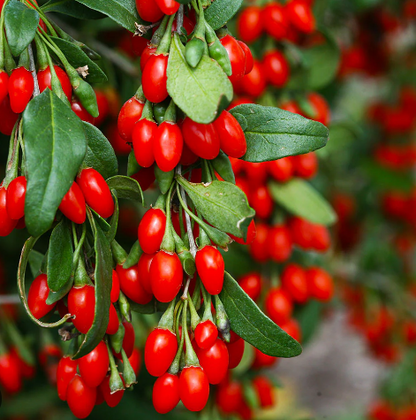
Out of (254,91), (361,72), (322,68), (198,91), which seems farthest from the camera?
(361,72)

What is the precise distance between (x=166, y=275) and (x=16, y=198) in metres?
0.21

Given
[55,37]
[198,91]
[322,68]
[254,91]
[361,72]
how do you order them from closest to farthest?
[198,91] → [55,37] → [254,91] → [322,68] → [361,72]

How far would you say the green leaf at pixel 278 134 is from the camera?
0.69 metres

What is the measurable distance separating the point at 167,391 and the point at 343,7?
1789mm

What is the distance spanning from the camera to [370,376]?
4.71 meters

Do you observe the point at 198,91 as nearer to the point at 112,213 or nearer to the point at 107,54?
the point at 112,213

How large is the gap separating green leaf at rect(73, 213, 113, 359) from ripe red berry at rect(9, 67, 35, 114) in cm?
19

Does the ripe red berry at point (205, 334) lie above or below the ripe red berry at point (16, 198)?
below

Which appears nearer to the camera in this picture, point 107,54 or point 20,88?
point 20,88

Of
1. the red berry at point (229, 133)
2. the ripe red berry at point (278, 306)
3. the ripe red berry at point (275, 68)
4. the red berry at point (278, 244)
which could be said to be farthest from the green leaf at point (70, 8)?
the ripe red berry at point (278, 306)

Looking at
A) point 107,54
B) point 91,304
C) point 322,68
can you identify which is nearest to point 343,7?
point 322,68

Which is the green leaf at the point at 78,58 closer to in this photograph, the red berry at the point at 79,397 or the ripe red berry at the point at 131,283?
the ripe red berry at the point at 131,283

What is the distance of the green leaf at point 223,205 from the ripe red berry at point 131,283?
14cm

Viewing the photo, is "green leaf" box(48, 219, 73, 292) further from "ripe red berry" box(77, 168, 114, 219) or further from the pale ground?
the pale ground
